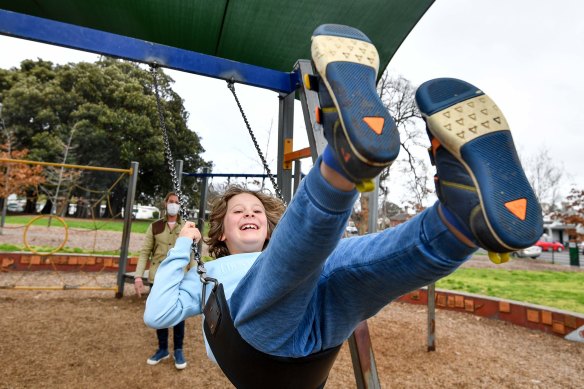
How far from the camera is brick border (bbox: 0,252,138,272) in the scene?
5.90 meters

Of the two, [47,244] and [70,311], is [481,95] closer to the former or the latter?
[70,311]

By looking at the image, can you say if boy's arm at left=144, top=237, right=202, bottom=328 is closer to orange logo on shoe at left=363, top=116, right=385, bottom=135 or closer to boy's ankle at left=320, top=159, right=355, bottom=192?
boy's ankle at left=320, top=159, right=355, bottom=192

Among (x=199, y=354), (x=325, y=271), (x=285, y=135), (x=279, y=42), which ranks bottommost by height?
(x=199, y=354)

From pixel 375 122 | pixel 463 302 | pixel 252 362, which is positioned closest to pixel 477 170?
pixel 375 122

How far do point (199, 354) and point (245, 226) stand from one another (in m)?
2.10

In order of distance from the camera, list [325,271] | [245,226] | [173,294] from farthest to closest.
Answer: [245,226] → [173,294] → [325,271]

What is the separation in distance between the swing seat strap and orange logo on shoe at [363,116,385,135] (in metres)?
0.66

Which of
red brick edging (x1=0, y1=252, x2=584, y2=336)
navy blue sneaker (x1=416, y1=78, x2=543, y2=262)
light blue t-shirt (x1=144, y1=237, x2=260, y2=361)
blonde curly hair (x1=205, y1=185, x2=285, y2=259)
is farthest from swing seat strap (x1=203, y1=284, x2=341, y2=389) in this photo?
red brick edging (x1=0, y1=252, x2=584, y2=336)

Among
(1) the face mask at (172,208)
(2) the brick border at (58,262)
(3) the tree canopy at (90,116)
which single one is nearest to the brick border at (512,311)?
(1) the face mask at (172,208)

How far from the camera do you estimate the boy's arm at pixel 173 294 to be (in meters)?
1.32

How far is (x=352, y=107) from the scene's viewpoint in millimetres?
719

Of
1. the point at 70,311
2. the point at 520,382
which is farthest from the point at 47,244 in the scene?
the point at 520,382

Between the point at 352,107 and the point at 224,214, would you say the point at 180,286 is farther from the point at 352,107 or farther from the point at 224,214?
the point at 352,107

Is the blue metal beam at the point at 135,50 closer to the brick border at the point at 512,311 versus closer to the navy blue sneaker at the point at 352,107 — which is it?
the navy blue sneaker at the point at 352,107
